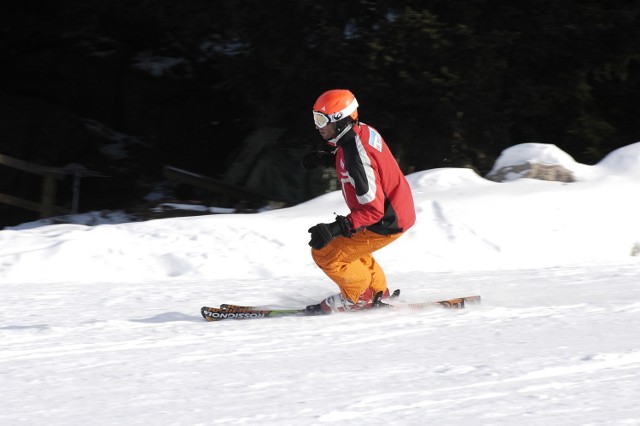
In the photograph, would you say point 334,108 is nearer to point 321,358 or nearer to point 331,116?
point 331,116

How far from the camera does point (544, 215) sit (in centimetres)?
875

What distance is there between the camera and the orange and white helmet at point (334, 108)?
5.92 m

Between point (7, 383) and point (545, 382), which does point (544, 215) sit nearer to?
point (545, 382)

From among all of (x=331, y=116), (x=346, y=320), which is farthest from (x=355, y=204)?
(x=346, y=320)

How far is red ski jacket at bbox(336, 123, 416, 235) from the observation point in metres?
5.85

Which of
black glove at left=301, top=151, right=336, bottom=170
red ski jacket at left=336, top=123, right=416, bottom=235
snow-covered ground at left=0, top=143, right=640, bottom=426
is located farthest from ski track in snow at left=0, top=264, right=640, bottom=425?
black glove at left=301, top=151, right=336, bottom=170

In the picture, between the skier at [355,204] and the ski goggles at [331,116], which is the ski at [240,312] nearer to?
the skier at [355,204]

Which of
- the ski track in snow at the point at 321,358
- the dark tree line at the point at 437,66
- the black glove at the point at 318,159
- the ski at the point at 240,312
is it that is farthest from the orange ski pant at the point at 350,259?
the dark tree line at the point at 437,66

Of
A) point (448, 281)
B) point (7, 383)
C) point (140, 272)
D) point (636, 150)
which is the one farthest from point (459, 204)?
point (7, 383)

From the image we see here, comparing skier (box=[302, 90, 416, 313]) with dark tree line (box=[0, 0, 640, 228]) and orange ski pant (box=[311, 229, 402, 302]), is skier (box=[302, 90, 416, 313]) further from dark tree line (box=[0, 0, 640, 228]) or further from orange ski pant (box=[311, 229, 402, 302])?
dark tree line (box=[0, 0, 640, 228])

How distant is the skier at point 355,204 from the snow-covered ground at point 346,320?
264mm

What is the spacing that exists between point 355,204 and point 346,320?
2.46 feet

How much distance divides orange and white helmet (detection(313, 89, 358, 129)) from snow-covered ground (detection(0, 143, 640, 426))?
1.30 meters

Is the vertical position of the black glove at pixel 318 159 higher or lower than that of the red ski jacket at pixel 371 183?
higher
